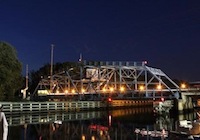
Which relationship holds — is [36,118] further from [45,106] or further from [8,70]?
[45,106]

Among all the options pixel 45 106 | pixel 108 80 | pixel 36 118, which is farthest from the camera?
pixel 108 80

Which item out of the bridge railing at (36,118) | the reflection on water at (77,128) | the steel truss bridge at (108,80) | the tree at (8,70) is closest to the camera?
the reflection on water at (77,128)

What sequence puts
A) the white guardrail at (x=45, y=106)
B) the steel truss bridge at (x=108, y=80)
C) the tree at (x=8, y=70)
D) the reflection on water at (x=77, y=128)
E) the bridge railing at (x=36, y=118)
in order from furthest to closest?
1. the steel truss bridge at (x=108, y=80)
2. the tree at (x=8, y=70)
3. the white guardrail at (x=45, y=106)
4. the bridge railing at (x=36, y=118)
5. the reflection on water at (x=77, y=128)

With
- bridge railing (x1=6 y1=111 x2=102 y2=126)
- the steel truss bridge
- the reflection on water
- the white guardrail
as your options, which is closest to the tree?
the white guardrail

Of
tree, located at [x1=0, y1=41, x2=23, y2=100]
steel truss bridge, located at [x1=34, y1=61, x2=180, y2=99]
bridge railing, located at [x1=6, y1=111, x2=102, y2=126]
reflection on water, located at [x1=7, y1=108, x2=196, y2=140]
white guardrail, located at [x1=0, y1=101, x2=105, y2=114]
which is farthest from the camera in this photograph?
steel truss bridge, located at [x1=34, y1=61, x2=180, y2=99]

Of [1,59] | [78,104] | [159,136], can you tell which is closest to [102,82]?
[78,104]

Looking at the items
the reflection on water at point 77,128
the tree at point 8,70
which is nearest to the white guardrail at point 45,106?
the tree at point 8,70

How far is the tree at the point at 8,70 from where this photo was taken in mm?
51500

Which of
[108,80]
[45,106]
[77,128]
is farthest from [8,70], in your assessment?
[108,80]

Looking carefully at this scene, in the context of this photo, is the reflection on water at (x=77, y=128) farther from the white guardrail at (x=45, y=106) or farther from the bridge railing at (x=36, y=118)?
the white guardrail at (x=45, y=106)

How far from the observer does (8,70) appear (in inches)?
2045

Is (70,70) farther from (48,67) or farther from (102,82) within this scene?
(48,67)

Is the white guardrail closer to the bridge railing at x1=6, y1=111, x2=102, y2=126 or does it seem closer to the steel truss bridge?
the bridge railing at x1=6, y1=111, x2=102, y2=126

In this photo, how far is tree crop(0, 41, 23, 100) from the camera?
5150 centimetres
